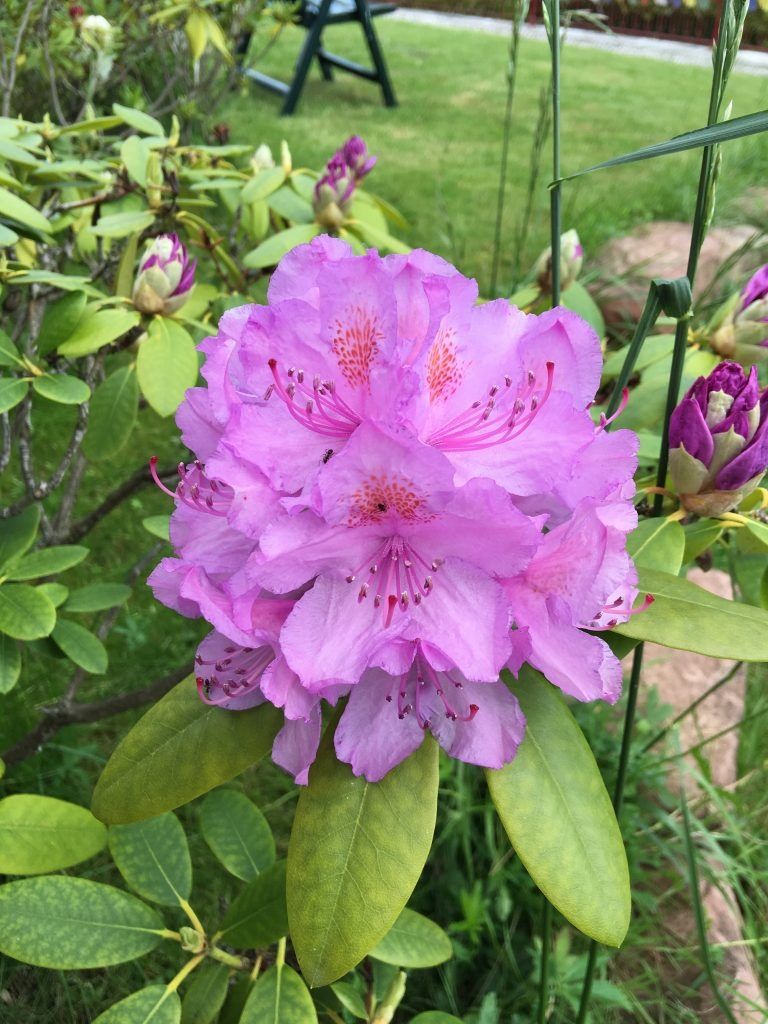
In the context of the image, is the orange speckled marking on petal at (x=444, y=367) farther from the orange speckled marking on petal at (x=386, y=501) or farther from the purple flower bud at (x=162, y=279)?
the purple flower bud at (x=162, y=279)

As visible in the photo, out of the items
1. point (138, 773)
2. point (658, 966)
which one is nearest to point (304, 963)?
point (138, 773)

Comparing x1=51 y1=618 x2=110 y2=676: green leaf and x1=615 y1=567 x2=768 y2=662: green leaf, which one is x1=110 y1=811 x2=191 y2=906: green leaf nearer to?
x1=51 y1=618 x2=110 y2=676: green leaf

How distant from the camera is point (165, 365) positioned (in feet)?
4.21

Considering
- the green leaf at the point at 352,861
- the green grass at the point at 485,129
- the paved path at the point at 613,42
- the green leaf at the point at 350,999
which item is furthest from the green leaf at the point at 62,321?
the paved path at the point at 613,42

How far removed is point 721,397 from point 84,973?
1586 mm

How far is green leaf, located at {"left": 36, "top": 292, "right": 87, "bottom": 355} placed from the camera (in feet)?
4.08

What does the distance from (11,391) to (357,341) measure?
72cm

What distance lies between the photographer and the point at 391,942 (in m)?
1.14

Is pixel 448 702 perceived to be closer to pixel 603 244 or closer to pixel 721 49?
pixel 721 49

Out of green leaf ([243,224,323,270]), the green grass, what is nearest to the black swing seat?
the green grass

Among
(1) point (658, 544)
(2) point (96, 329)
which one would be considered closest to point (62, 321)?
(2) point (96, 329)

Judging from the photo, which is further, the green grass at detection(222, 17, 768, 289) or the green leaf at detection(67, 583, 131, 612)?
the green grass at detection(222, 17, 768, 289)

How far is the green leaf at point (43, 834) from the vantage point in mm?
983

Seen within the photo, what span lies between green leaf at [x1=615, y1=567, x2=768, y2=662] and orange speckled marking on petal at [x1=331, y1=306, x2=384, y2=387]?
1.00 ft
